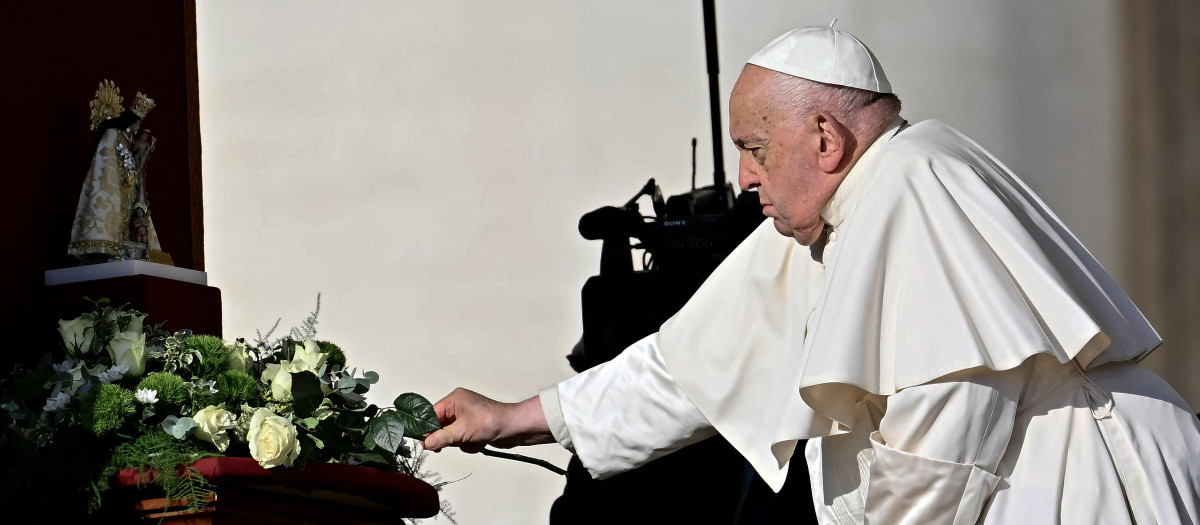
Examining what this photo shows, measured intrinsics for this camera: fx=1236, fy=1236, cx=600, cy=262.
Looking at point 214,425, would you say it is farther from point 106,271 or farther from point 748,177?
point 748,177

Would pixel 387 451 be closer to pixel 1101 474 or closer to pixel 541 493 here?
pixel 1101 474

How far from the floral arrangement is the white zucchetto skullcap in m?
0.98

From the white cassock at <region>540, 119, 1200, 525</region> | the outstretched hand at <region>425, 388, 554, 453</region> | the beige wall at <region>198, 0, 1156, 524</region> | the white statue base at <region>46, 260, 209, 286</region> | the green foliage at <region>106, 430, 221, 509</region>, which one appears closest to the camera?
the green foliage at <region>106, 430, 221, 509</region>

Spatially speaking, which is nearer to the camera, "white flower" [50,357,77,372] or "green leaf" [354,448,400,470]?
"white flower" [50,357,77,372]

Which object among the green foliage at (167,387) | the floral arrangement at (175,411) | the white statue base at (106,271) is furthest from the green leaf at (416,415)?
the white statue base at (106,271)

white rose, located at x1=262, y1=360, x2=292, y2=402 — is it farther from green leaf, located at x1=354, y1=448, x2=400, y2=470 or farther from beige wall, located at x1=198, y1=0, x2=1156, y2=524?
beige wall, located at x1=198, y1=0, x2=1156, y2=524

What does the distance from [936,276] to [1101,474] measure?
0.41 m

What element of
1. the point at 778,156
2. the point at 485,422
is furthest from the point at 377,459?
the point at 778,156

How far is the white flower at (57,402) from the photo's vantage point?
194 cm

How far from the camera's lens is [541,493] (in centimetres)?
566

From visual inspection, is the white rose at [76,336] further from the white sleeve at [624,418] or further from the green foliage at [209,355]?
the white sleeve at [624,418]

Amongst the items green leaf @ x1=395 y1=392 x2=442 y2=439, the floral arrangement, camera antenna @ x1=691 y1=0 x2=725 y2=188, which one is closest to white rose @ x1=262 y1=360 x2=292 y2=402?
the floral arrangement

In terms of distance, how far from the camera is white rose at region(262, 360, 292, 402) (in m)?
2.12

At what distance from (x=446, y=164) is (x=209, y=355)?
374cm
